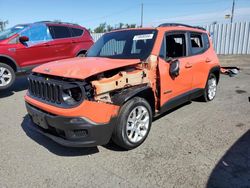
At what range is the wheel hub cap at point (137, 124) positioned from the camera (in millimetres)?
3492

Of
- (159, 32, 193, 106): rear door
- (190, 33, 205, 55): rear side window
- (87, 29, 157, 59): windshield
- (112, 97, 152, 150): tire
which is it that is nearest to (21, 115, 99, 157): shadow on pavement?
(112, 97, 152, 150): tire

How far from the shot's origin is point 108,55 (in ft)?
14.3

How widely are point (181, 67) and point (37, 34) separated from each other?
528 centimetres

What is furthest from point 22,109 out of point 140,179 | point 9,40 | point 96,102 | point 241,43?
point 241,43

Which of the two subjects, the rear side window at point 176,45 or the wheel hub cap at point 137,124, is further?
the rear side window at point 176,45

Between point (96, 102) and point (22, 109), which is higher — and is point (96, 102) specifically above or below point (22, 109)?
above

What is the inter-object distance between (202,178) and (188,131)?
144cm

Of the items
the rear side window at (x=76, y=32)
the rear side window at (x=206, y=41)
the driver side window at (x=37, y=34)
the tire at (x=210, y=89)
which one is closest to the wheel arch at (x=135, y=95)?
the tire at (x=210, y=89)

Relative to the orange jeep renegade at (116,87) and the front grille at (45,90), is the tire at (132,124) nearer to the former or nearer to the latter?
the orange jeep renegade at (116,87)

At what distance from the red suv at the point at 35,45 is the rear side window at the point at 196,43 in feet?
15.7

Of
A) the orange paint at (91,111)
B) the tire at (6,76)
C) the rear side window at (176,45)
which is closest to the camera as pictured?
the orange paint at (91,111)

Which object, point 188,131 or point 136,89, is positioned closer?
point 136,89

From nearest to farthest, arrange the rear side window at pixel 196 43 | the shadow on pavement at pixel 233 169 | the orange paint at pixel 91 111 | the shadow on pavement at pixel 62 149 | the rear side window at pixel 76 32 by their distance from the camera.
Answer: the shadow on pavement at pixel 233 169 → the orange paint at pixel 91 111 → the shadow on pavement at pixel 62 149 → the rear side window at pixel 196 43 → the rear side window at pixel 76 32

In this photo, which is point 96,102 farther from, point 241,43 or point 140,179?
point 241,43
